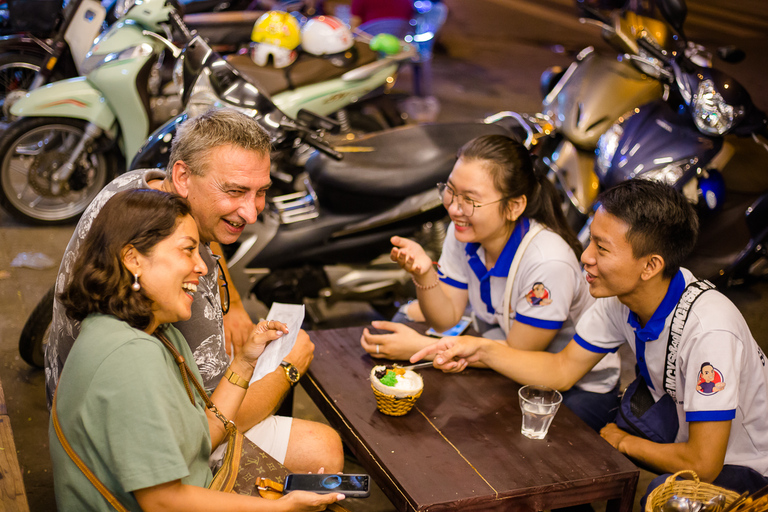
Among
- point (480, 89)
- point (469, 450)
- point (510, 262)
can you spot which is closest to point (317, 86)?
point (510, 262)

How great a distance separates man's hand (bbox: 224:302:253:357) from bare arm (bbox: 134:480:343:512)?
2.99 ft

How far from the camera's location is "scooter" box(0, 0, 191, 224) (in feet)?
14.9

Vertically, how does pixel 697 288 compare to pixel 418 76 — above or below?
above

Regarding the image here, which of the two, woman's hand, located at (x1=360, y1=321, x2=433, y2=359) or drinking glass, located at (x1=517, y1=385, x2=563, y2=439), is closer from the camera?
drinking glass, located at (x1=517, y1=385, x2=563, y2=439)

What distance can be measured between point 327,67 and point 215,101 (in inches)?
53.4

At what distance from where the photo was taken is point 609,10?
4.71 m

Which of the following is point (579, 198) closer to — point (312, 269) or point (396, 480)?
point (312, 269)

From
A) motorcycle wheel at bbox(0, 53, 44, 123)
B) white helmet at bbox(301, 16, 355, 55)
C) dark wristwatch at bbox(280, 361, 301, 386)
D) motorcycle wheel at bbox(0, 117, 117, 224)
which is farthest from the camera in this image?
motorcycle wheel at bbox(0, 53, 44, 123)

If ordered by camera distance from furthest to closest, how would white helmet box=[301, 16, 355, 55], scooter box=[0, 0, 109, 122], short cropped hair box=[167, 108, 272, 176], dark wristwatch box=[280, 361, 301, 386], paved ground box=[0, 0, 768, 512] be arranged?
scooter box=[0, 0, 109, 122], white helmet box=[301, 16, 355, 55], paved ground box=[0, 0, 768, 512], dark wristwatch box=[280, 361, 301, 386], short cropped hair box=[167, 108, 272, 176]

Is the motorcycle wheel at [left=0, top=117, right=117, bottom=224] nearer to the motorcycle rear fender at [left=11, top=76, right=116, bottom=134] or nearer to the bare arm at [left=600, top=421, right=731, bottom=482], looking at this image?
the motorcycle rear fender at [left=11, top=76, right=116, bottom=134]

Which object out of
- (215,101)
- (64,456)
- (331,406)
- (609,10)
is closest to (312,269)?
(215,101)

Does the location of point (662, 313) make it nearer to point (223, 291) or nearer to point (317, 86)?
point (223, 291)

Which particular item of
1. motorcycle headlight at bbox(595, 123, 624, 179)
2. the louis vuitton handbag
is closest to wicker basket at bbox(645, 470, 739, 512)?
the louis vuitton handbag

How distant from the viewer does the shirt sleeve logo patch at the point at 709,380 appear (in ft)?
6.70
